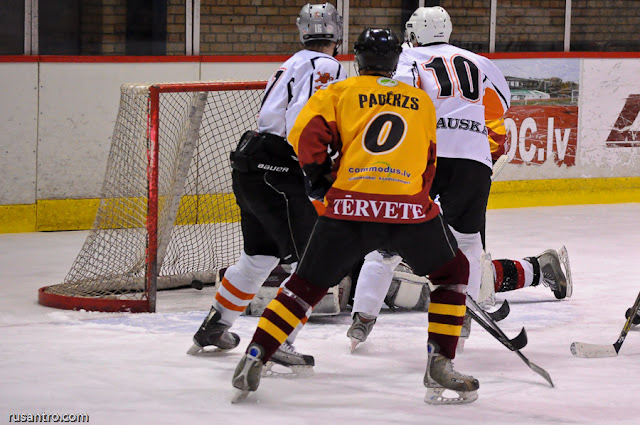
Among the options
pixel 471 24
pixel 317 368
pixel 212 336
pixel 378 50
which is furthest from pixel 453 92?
pixel 471 24

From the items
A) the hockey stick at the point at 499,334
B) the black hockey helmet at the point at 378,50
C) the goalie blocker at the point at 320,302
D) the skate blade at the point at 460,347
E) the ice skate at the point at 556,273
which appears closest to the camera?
the black hockey helmet at the point at 378,50

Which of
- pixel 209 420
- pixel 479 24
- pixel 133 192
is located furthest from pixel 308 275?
pixel 479 24

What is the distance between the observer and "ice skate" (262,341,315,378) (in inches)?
141

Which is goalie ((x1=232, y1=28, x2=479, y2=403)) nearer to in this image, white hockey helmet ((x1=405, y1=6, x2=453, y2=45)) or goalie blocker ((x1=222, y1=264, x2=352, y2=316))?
white hockey helmet ((x1=405, y1=6, x2=453, y2=45))

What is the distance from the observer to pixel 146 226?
457 cm

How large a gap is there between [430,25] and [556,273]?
1.44 m

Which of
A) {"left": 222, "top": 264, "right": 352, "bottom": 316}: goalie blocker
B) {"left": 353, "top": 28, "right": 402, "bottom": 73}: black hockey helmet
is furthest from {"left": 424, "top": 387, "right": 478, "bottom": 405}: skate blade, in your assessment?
{"left": 222, "top": 264, "right": 352, "bottom": 316}: goalie blocker

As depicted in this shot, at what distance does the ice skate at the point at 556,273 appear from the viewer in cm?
502

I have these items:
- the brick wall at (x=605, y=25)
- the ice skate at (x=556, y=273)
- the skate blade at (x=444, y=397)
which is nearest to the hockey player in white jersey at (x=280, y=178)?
the skate blade at (x=444, y=397)

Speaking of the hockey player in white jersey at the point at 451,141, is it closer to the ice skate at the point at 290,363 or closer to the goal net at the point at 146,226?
the ice skate at the point at 290,363

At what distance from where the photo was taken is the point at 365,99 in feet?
10.4

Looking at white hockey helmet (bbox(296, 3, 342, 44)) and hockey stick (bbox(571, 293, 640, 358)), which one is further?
hockey stick (bbox(571, 293, 640, 358))

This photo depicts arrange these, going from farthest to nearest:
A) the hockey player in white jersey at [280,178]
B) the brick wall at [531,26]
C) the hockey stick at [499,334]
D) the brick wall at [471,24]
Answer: the brick wall at [531,26] → the brick wall at [471,24] → the hockey player in white jersey at [280,178] → the hockey stick at [499,334]

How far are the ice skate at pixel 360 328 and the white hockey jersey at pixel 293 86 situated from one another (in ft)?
2.44
